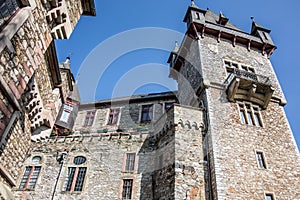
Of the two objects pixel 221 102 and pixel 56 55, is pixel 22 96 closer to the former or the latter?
pixel 56 55

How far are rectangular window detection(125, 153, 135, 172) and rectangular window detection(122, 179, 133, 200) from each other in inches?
31.9

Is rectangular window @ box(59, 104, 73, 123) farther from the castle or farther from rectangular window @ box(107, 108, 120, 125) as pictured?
rectangular window @ box(107, 108, 120, 125)

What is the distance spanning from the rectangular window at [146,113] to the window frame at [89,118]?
5.04 meters

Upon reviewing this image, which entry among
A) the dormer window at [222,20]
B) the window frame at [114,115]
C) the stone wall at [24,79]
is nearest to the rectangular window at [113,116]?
the window frame at [114,115]

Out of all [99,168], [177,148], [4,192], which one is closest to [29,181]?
[99,168]

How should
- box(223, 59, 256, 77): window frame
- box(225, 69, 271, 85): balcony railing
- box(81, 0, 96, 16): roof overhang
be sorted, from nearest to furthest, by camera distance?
box(81, 0, 96, 16): roof overhang < box(225, 69, 271, 85): balcony railing < box(223, 59, 256, 77): window frame

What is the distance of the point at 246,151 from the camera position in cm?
1336

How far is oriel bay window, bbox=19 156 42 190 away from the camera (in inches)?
606

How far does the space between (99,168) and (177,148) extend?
5.77 m

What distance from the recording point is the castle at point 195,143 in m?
11.9

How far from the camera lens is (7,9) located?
5.08 meters

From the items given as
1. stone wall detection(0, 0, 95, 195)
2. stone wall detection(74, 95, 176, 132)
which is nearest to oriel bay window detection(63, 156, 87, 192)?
stone wall detection(74, 95, 176, 132)

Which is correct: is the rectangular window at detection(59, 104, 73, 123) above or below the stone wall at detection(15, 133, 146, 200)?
above

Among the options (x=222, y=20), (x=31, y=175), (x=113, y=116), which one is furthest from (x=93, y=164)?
(x=222, y=20)
